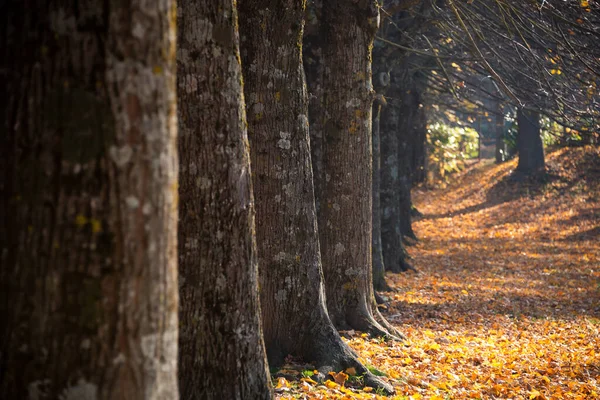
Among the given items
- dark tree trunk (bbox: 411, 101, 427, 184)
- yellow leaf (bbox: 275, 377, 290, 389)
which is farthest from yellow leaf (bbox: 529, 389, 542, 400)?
dark tree trunk (bbox: 411, 101, 427, 184)

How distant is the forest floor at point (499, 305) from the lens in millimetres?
6738

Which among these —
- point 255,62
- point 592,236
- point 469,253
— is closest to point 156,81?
point 255,62

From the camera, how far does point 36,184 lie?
91.5 inches

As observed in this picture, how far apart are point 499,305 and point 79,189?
1069cm

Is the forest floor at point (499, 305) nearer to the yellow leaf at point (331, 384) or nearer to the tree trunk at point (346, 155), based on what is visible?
the yellow leaf at point (331, 384)

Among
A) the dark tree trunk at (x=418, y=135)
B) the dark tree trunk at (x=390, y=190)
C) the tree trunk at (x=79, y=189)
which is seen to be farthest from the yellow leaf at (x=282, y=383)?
the dark tree trunk at (x=418, y=135)

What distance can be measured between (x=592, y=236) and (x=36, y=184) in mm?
20357

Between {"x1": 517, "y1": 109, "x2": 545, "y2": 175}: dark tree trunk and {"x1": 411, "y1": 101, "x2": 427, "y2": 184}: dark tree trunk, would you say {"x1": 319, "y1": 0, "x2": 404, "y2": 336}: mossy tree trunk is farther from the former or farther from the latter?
{"x1": 517, "y1": 109, "x2": 545, "y2": 175}: dark tree trunk

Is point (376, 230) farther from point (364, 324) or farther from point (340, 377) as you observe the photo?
point (340, 377)

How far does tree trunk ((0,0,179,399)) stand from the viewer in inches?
91.0

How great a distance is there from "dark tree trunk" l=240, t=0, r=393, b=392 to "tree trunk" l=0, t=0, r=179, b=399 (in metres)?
3.63

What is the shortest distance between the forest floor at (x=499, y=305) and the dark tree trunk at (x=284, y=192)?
422 mm

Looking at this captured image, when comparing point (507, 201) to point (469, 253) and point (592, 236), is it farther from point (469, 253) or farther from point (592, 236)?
point (469, 253)

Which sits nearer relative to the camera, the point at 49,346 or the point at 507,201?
the point at 49,346
